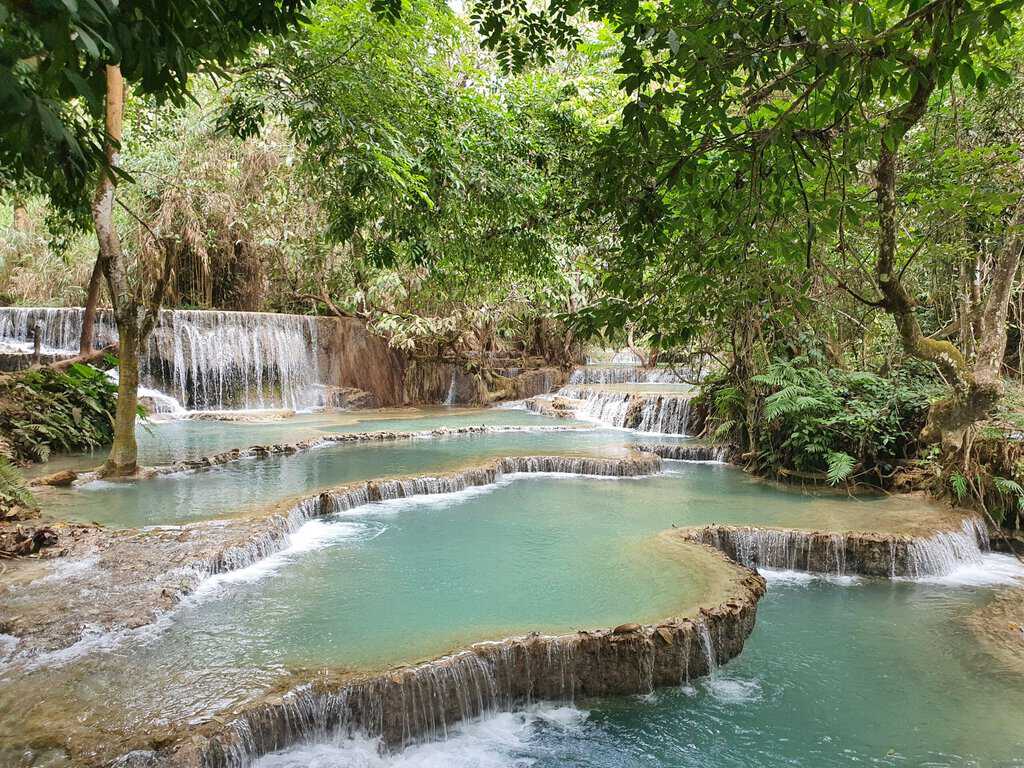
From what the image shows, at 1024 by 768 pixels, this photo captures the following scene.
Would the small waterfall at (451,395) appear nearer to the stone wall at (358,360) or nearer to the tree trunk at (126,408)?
the stone wall at (358,360)

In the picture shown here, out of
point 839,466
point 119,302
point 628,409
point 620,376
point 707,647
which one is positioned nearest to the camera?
point 707,647

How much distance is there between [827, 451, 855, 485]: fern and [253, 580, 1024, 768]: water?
3.71 meters

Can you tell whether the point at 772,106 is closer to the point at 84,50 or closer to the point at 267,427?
the point at 84,50

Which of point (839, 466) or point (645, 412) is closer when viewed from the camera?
point (839, 466)

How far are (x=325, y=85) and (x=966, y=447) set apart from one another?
853 cm

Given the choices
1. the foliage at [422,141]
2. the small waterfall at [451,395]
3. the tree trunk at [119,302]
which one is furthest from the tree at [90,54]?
the small waterfall at [451,395]

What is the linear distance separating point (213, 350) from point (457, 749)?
669 inches

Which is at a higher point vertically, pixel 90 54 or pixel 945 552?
pixel 90 54

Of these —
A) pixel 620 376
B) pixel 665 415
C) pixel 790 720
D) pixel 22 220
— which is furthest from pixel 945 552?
pixel 22 220

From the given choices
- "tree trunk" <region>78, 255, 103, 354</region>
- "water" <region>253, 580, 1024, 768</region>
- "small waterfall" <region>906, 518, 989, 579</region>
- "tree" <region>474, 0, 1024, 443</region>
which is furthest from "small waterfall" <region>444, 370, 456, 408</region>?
"tree" <region>474, 0, 1024, 443</region>

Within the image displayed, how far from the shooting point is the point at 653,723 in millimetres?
4656

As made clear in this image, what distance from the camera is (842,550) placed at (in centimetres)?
744

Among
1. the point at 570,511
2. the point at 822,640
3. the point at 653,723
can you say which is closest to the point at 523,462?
the point at 570,511

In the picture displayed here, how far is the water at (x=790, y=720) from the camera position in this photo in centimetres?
429
